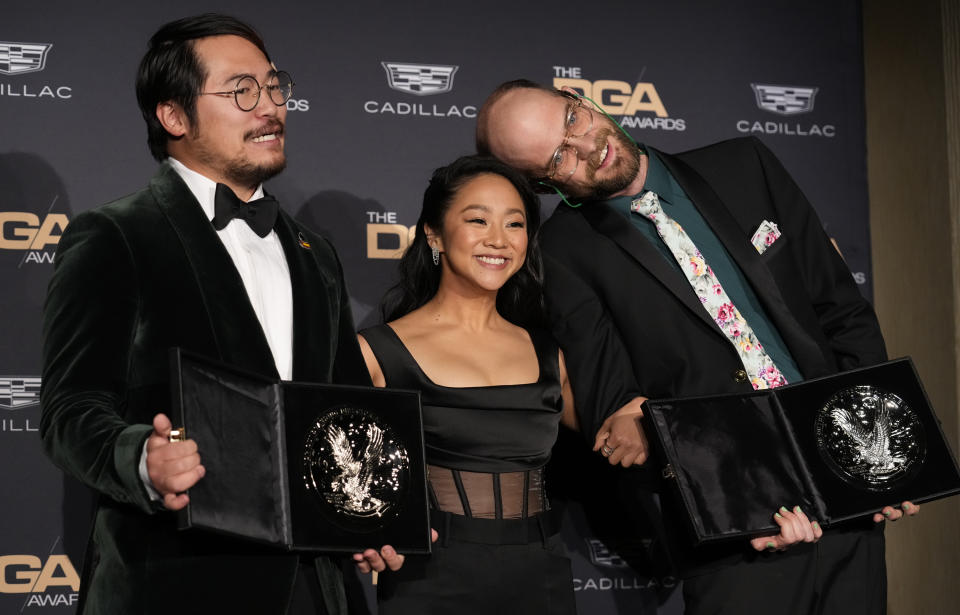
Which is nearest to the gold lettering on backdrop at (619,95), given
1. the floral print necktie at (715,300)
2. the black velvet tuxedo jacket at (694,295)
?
the black velvet tuxedo jacket at (694,295)

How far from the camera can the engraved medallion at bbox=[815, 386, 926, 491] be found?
8.35 feet

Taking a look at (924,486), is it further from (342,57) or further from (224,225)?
(342,57)

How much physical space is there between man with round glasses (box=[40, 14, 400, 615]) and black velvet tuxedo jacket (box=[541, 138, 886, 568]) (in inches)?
34.4

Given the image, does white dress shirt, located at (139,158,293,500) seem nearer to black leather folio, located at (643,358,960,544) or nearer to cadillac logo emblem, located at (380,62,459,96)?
black leather folio, located at (643,358,960,544)

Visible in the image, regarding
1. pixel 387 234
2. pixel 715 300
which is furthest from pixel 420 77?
pixel 715 300

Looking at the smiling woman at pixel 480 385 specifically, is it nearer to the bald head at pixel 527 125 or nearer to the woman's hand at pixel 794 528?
the bald head at pixel 527 125

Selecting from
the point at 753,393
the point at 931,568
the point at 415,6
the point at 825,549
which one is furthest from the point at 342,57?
the point at 931,568

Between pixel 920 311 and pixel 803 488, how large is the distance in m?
2.02

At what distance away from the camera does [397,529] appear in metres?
2.19

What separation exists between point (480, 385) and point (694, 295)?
2.14ft

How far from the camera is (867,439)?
256 centimetres

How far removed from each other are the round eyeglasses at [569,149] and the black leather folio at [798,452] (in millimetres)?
863

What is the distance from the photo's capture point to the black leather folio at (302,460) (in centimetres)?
179

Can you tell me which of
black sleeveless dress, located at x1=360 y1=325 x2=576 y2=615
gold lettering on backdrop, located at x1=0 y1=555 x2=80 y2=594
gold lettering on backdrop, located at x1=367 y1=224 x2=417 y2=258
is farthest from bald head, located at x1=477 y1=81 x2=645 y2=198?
gold lettering on backdrop, located at x1=0 y1=555 x2=80 y2=594
